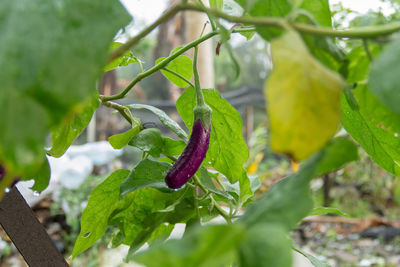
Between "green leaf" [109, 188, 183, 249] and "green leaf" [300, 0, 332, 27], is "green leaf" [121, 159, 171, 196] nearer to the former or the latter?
"green leaf" [109, 188, 183, 249]

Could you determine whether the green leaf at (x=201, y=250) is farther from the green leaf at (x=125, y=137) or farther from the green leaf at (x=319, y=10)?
the green leaf at (x=125, y=137)

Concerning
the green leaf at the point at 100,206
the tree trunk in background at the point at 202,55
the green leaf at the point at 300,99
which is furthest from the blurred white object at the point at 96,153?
the green leaf at the point at 300,99

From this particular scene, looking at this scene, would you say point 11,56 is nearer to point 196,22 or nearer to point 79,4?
point 79,4

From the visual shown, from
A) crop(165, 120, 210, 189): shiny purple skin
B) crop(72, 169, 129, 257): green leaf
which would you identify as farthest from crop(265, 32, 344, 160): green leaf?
crop(72, 169, 129, 257): green leaf

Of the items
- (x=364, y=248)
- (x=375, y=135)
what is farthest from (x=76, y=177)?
(x=375, y=135)

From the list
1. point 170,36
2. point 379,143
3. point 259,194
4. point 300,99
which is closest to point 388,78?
point 300,99

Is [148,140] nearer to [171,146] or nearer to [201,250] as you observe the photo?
[171,146]
